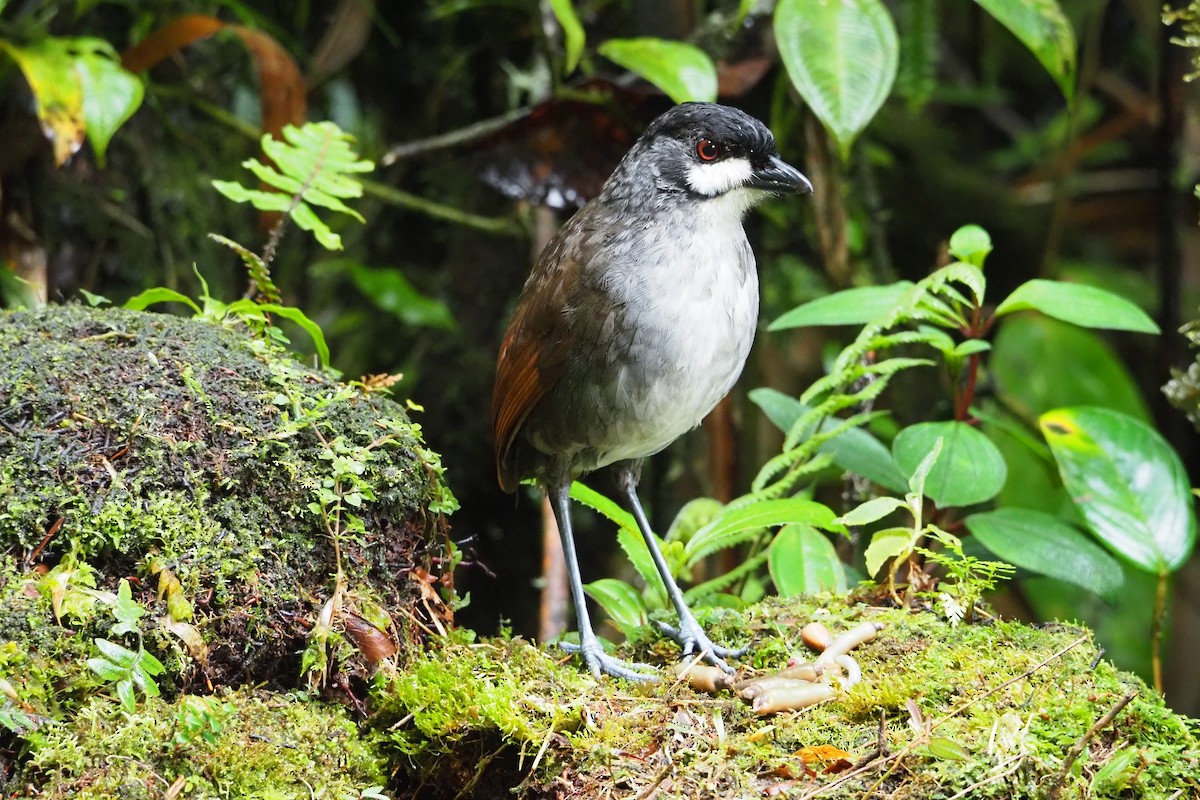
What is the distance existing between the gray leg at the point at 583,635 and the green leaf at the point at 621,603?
0.06 meters

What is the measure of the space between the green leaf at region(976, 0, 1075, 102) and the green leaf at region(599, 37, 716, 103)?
2.94ft

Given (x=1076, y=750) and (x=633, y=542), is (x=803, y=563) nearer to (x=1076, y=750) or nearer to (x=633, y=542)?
(x=633, y=542)

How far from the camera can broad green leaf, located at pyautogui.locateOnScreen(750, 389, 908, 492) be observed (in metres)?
3.14

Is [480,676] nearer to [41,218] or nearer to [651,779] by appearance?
[651,779]

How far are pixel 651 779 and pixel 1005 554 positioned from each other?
1.37 meters

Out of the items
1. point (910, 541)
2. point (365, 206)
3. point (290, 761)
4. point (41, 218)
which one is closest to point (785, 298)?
point (365, 206)

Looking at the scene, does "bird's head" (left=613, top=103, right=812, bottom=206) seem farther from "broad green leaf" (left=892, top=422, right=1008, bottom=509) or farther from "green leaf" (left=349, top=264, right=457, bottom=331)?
"green leaf" (left=349, top=264, right=457, bottom=331)

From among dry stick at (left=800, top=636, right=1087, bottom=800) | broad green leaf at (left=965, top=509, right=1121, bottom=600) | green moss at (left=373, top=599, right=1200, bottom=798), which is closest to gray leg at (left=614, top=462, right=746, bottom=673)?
green moss at (left=373, top=599, right=1200, bottom=798)

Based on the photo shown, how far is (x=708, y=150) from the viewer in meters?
2.88

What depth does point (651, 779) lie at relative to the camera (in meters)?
2.02

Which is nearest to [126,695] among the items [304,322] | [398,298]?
[304,322]

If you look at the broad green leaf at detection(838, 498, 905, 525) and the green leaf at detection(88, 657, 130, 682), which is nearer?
the green leaf at detection(88, 657, 130, 682)

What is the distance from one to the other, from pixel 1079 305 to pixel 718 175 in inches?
40.0

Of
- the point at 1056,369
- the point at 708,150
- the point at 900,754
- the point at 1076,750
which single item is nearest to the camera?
the point at 1076,750
